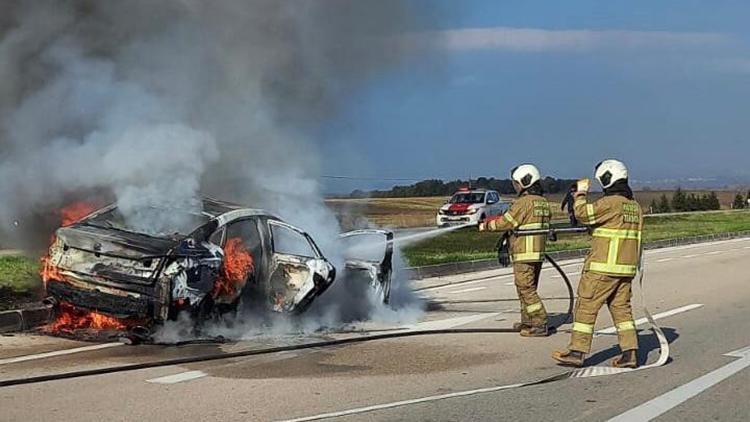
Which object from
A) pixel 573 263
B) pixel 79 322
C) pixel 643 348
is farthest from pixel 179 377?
pixel 573 263

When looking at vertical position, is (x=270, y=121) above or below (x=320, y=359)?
above

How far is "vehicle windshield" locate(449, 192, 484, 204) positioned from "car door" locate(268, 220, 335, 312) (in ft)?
74.9

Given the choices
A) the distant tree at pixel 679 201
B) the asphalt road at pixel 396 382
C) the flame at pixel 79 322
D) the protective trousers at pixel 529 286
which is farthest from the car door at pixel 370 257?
the distant tree at pixel 679 201

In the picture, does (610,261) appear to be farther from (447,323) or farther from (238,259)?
(238,259)

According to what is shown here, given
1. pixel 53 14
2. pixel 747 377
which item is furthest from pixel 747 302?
pixel 53 14

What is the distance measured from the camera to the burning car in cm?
804

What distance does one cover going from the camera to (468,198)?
32438mm

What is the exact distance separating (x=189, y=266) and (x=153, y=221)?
90 centimetres

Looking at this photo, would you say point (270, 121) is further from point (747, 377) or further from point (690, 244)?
point (690, 244)

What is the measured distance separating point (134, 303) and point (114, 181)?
1.88 m

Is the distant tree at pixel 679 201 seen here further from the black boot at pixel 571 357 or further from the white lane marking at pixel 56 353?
the white lane marking at pixel 56 353

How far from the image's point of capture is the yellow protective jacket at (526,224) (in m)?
9.29

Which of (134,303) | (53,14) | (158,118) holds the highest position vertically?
(53,14)

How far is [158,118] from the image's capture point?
10.0 m
